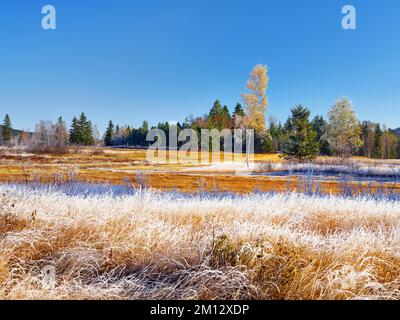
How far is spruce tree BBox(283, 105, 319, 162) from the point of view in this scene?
30672 mm

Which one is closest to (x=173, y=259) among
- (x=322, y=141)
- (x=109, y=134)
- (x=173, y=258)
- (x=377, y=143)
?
(x=173, y=258)

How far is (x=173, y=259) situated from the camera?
331 cm

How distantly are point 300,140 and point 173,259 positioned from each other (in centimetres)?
2955

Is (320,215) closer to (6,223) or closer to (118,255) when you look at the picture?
(118,255)

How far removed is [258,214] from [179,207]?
1.48 metres

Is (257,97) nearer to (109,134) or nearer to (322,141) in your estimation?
(322,141)

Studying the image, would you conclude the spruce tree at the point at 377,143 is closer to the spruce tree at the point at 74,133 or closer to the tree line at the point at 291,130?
the tree line at the point at 291,130

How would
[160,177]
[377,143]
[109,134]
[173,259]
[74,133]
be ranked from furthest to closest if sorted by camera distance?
[109,134] → [74,133] → [377,143] → [160,177] → [173,259]

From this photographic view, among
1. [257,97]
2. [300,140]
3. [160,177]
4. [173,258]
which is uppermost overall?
[257,97]

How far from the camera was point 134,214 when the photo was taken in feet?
16.4

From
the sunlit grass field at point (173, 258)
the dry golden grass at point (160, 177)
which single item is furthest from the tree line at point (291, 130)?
the sunlit grass field at point (173, 258)

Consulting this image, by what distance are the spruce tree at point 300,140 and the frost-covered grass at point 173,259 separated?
1045 inches

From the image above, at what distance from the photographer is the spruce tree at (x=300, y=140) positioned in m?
30.7
